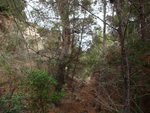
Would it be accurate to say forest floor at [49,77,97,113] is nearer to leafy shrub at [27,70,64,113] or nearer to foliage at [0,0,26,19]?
leafy shrub at [27,70,64,113]

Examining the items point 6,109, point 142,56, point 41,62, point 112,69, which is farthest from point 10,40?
point 142,56

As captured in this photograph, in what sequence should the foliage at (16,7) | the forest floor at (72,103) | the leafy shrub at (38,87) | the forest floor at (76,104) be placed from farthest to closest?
1. the forest floor at (76,104)
2. the forest floor at (72,103)
3. the leafy shrub at (38,87)
4. the foliage at (16,7)

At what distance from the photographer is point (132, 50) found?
11.7 feet

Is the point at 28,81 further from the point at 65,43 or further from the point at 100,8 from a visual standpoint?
the point at 100,8

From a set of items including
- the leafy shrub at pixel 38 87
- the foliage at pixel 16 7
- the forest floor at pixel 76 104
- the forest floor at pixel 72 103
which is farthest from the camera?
the forest floor at pixel 76 104

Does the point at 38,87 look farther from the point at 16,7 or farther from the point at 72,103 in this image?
the point at 72,103

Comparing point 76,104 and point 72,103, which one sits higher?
point 72,103

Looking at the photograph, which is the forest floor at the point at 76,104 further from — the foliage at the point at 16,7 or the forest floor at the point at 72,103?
the foliage at the point at 16,7

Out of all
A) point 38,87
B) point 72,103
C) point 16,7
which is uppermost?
point 16,7

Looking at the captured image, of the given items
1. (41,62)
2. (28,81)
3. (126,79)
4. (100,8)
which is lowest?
(28,81)

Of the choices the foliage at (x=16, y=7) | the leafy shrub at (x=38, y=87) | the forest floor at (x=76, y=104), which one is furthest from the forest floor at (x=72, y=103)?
the foliage at (x=16, y=7)

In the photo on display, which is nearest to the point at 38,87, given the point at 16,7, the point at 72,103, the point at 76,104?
the point at 16,7

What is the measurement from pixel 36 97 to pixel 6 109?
0.98 m

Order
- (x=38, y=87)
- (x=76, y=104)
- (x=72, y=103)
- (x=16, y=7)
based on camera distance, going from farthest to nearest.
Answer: (x=76, y=104), (x=72, y=103), (x=38, y=87), (x=16, y=7)
